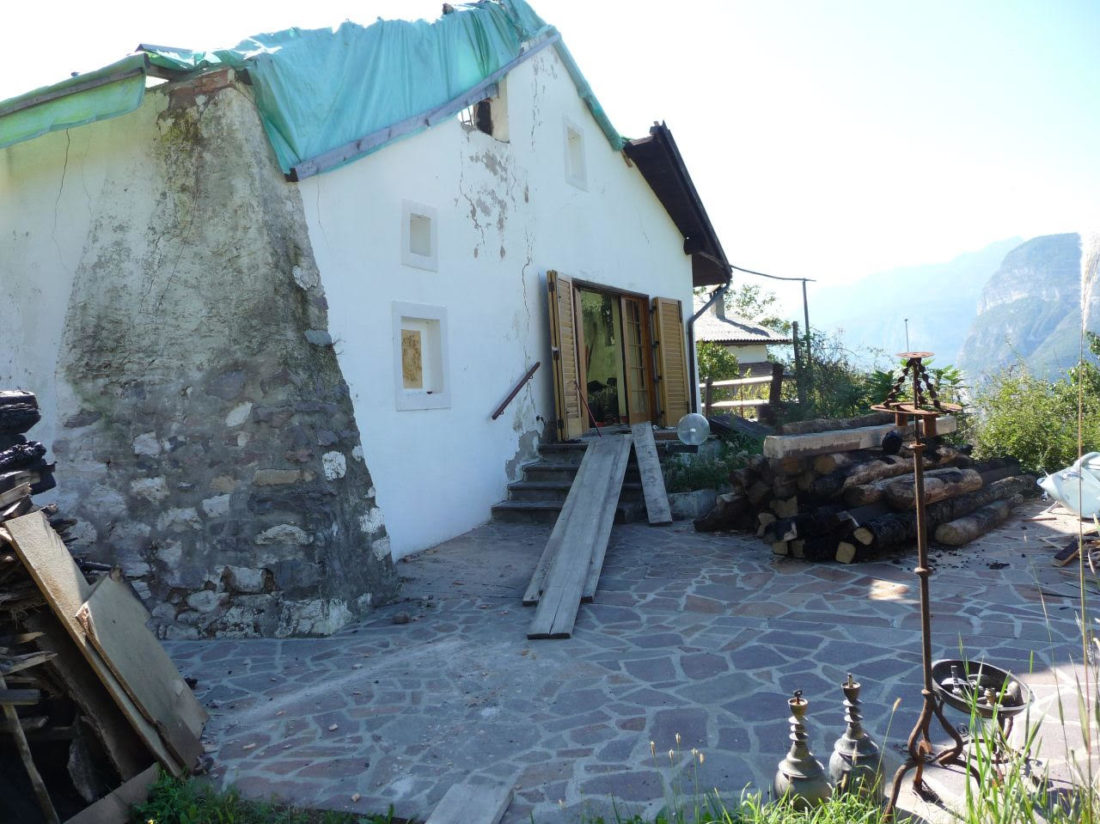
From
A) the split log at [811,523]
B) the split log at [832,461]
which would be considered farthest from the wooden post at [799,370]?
the split log at [811,523]

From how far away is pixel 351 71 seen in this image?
5902 millimetres

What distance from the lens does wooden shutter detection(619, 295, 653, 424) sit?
1088 cm

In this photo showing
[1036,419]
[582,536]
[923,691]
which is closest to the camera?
[923,691]

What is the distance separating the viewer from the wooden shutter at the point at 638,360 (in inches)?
428

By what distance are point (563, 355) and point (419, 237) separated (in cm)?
246

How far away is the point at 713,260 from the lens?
41.1ft

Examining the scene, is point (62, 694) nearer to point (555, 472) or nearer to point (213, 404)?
point (213, 404)

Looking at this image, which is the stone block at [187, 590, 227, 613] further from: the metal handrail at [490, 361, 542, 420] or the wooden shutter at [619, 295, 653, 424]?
the wooden shutter at [619, 295, 653, 424]

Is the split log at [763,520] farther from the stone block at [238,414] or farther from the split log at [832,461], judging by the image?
the stone block at [238,414]

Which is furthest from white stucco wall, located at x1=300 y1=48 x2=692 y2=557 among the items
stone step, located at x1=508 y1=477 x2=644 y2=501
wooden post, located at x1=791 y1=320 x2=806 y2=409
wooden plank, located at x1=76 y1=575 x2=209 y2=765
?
wooden post, located at x1=791 y1=320 x2=806 y2=409

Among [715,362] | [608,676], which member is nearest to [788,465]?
[608,676]

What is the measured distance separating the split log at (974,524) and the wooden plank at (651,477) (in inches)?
96.2

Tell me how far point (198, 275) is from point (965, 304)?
205 m

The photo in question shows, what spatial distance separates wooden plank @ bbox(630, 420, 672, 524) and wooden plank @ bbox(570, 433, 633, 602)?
4.4 inches
